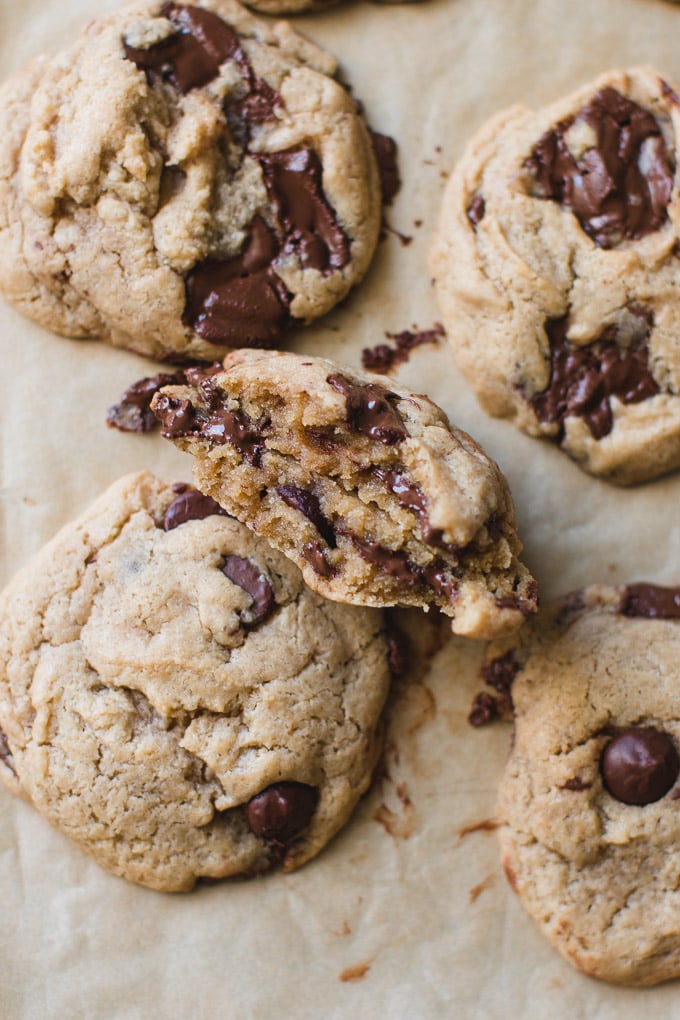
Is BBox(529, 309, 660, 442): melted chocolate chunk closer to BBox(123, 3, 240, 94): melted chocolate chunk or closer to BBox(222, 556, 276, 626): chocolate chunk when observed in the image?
BBox(222, 556, 276, 626): chocolate chunk

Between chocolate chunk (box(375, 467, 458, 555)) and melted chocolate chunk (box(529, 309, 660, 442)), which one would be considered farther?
melted chocolate chunk (box(529, 309, 660, 442))

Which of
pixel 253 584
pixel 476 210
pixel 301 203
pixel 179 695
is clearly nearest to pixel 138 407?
pixel 253 584

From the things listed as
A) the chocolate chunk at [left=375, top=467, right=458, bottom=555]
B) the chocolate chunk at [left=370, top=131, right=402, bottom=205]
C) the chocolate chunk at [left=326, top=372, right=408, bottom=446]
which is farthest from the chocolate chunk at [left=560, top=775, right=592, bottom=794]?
the chocolate chunk at [left=370, top=131, right=402, bottom=205]

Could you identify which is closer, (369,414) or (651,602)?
(369,414)

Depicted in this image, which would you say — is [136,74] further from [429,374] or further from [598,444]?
[598,444]

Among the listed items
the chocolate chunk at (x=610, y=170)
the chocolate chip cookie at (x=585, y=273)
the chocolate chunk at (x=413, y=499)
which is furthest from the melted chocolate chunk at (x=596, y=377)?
the chocolate chunk at (x=413, y=499)

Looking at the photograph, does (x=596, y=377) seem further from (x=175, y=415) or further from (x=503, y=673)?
(x=175, y=415)
